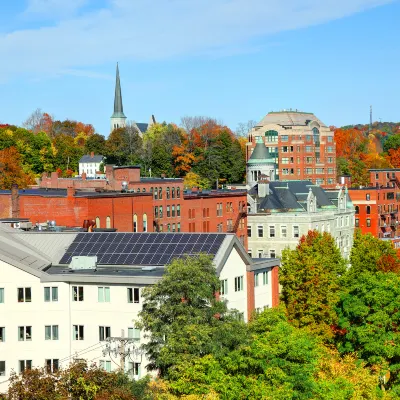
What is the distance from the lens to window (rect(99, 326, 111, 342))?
58125 mm

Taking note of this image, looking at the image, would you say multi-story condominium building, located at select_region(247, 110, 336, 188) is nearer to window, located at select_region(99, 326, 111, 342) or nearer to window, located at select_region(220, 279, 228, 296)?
window, located at select_region(220, 279, 228, 296)

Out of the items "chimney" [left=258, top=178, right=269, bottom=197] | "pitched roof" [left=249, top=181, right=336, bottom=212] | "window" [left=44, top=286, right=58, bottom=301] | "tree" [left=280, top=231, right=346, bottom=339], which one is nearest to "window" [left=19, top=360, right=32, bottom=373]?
"window" [left=44, top=286, right=58, bottom=301]

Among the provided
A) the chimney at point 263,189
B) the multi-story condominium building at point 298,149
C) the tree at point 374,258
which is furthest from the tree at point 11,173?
the tree at point 374,258

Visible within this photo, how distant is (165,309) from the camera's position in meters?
48.5

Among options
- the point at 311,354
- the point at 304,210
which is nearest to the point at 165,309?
the point at 311,354

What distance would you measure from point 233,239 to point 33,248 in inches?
556

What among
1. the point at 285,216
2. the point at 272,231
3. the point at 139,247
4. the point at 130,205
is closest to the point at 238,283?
the point at 139,247

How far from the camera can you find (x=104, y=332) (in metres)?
58.2

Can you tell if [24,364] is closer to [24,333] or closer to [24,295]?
[24,333]

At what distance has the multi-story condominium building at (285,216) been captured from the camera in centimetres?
10938

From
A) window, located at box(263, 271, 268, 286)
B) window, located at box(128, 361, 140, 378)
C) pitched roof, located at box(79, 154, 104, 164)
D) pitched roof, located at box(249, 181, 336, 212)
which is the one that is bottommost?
window, located at box(128, 361, 140, 378)

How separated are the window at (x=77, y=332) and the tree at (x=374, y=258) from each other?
34637 millimetres

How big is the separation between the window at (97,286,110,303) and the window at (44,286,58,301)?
2.87 m

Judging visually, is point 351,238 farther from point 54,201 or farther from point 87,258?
point 87,258
